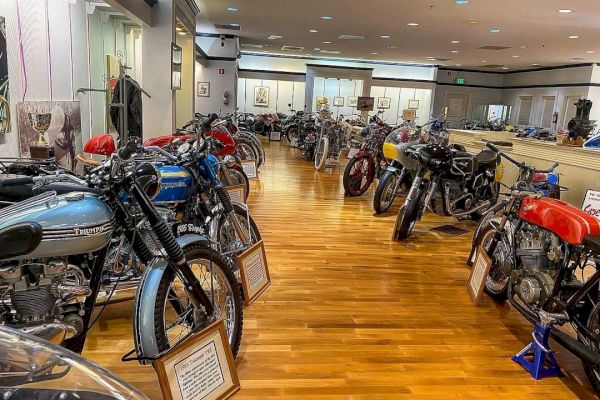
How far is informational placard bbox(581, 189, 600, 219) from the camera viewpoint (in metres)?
4.11

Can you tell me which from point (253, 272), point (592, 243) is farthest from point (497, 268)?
point (253, 272)

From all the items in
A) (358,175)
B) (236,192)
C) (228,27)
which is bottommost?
(358,175)

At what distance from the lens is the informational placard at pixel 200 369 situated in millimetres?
1673

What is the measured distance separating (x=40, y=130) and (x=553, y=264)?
3890 mm

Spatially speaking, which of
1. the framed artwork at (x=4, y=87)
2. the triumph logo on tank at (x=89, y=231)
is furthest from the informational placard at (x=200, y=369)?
the framed artwork at (x=4, y=87)

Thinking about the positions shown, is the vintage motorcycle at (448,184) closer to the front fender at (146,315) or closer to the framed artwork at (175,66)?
the front fender at (146,315)

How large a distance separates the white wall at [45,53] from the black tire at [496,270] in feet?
11.9

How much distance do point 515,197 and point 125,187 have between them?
2.35m

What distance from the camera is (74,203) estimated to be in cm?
172

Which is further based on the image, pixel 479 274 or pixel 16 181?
pixel 479 274

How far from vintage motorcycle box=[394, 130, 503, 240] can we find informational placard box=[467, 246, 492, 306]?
55.2 inches

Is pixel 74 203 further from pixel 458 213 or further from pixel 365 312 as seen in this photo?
pixel 458 213

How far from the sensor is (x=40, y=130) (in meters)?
3.80

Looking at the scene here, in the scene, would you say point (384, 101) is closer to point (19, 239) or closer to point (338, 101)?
point (338, 101)
